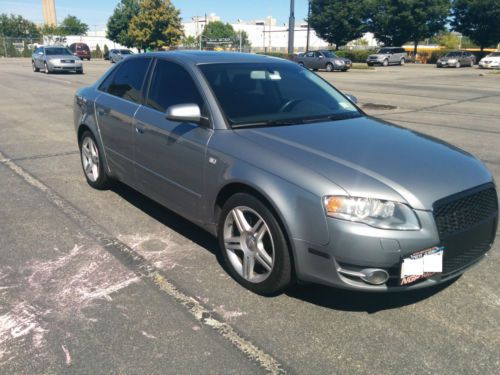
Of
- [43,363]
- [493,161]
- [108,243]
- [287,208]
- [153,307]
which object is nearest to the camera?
[43,363]

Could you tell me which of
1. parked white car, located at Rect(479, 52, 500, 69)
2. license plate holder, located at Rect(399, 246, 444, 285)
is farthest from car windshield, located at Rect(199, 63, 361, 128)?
parked white car, located at Rect(479, 52, 500, 69)

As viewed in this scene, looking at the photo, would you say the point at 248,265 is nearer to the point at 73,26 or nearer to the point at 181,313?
the point at 181,313

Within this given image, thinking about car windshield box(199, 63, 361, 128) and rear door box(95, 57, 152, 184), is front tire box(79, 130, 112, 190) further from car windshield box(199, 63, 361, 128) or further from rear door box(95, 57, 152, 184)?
car windshield box(199, 63, 361, 128)

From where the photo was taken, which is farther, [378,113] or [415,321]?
[378,113]

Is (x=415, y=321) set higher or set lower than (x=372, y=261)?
lower

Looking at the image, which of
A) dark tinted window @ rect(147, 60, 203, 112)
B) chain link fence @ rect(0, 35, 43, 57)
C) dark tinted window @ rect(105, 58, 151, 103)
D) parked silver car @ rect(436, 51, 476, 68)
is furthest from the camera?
chain link fence @ rect(0, 35, 43, 57)

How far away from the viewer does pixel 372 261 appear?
2.67m

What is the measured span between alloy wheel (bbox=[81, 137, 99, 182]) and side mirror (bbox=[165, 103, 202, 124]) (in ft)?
7.02

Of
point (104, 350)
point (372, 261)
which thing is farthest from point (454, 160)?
point (104, 350)

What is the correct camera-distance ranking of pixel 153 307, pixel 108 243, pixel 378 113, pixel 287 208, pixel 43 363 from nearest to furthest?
pixel 43 363 → pixel 287 208 → pixel 153 307 → pixel 108 243 → pixel 378 113

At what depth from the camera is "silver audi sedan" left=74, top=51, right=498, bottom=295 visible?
270 cm

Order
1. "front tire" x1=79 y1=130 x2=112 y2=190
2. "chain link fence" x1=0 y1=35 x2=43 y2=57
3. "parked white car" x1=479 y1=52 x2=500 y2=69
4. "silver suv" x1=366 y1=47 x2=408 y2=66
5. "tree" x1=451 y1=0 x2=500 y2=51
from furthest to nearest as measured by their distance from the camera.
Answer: "chain link fence" x1=0 y1=35 x2=43 y2=57 → "tree" x1=451 y1=0 x2=500 y2=51 → "silver suv" x1=366 y1=47 x2=408 y2=66 → "parked white car" x1=479 y1=52 x2=500 y2=69 → "front tire" x1=79 y1=130 x2=112 y2=190

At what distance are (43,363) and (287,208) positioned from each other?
5.29 feet

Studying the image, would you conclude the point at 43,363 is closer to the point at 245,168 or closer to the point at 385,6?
the point at 245,168
